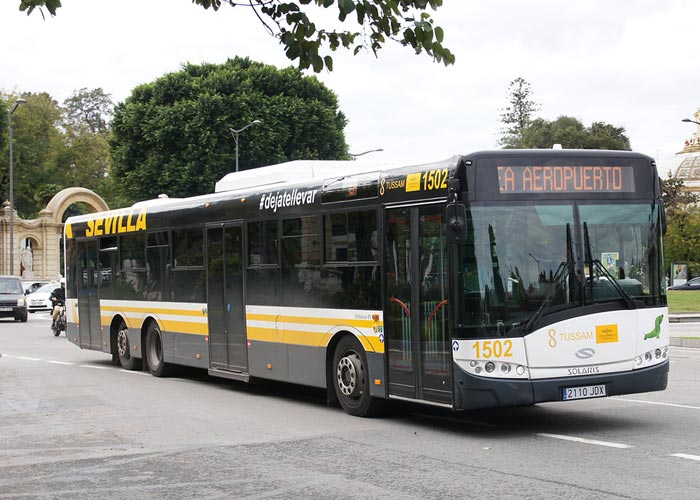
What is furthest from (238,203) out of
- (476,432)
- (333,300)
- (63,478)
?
(63,478)

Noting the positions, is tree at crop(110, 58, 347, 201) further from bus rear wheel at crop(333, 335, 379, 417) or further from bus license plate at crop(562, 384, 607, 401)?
bus license plate at crop(562, 384, 607, 401)

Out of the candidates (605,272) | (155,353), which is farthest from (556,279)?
(155,353)

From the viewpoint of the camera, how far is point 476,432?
11.1 meters

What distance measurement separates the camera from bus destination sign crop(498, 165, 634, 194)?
10.9 metres

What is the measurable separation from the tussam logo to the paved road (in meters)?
2.47

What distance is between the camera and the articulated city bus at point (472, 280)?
418 inches

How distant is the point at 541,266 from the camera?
1073cm

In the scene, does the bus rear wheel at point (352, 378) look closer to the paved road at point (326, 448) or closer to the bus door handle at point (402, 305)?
the paved road at point (326, 448)

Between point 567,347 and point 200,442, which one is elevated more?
point 567,347

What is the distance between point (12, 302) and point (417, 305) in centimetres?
3195

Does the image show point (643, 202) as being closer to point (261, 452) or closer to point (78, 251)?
point (261, 452)

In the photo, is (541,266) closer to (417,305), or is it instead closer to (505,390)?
(505,390)

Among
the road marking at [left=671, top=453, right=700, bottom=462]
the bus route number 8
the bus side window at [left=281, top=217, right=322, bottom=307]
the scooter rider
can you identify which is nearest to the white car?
the scooter rider

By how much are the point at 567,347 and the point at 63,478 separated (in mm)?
4765
